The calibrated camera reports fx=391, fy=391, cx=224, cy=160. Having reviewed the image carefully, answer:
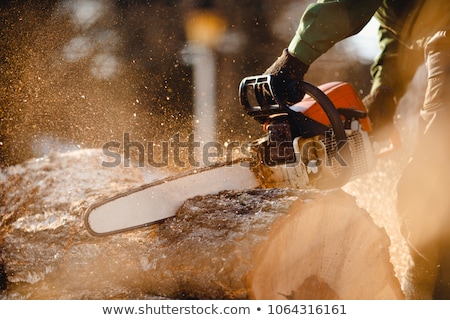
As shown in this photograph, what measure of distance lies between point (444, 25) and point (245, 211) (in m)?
1.02

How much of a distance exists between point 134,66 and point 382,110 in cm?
283

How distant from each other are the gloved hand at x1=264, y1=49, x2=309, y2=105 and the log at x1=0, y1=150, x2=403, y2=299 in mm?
347

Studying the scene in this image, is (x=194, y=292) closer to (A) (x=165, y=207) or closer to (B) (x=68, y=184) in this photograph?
(A) (x=165, y=207)

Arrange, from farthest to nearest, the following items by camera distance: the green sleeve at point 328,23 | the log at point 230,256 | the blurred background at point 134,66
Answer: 1. the blurred background at point 134,66
2. the green sleeve at point 328,23
3. the log at point 230,256

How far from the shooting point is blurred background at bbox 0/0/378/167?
119 inches

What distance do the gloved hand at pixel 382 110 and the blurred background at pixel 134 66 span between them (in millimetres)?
1648

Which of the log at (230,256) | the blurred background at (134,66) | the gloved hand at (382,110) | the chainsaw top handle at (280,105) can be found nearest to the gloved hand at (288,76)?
the chainsaw top handle at (280,105)

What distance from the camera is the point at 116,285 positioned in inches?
51.9

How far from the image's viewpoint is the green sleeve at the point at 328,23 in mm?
1324

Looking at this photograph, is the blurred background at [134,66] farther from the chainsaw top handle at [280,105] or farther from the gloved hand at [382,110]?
the chainsaw top handle at [280,105]

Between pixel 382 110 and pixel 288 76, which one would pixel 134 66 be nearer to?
pixel 382 110
